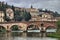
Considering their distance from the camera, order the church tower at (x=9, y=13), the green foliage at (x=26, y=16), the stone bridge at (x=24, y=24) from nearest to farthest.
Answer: the stone bridge at (x=24, y=24) → the church tower at (x=9, y=13) → the green foliage at (x=26, y=16)

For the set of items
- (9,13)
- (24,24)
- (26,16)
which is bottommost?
(26,16)

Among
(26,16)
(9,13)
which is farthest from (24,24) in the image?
(26,16)

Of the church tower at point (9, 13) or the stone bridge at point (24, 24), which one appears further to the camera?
the church tower at point (9, 13)

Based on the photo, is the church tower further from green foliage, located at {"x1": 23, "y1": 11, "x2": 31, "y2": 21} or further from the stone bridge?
the stone bridge

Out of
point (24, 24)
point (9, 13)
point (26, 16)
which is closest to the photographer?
point (24, 24)

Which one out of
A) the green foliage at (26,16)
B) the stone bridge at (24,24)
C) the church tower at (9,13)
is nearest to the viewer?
the stone bridge at (24,24)

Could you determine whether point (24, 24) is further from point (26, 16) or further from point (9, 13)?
point (26, 16)

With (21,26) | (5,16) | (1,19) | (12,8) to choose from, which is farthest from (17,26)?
(12,8)

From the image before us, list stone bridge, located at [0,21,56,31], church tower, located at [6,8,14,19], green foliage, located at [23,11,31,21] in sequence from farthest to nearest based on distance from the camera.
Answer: green foliage, located at [23,11,31,21] → church tower, located at [6,8,14,19] → stone bridge, located at [0,21,56,31]

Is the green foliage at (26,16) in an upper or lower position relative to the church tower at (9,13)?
lower

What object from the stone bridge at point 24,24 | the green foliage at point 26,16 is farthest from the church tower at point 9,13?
the stone bridge at point 24,24

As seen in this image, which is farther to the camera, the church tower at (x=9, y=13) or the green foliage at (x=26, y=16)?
the green foliage at (x=26, y=16)

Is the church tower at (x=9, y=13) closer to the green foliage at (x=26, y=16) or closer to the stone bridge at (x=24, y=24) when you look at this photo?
the green foliage at (x=26, y=16)

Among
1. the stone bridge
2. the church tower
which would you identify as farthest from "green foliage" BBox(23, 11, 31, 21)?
the stone bridge
